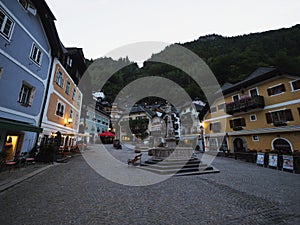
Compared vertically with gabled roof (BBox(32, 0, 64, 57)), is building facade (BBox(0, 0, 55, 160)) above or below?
below

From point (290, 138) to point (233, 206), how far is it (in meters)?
14.8

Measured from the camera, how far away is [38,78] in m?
9.84

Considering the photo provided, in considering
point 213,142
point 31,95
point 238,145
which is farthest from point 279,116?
point 31,95

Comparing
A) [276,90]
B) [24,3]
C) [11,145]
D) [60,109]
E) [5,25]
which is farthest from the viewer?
[276,90]

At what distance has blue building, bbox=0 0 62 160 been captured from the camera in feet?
23.8

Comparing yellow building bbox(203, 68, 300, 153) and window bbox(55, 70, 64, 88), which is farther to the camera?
yellow building bbox(203, 68, 300, 153)

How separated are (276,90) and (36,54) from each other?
22.3 m

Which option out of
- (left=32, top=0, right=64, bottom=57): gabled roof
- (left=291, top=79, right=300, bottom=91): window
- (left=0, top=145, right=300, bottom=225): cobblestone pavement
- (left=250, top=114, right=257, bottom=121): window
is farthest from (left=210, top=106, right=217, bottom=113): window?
(left=32, top=0, right=64, bottom=57): gabled roof

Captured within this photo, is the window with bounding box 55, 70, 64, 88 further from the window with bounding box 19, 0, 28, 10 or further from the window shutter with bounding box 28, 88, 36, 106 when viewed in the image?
the window with bounding box 19, 0, 28, 10

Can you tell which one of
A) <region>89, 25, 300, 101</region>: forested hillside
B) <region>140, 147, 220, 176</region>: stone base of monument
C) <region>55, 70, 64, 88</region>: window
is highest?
<region>89, 25, 300, 101</region>: forested hillside

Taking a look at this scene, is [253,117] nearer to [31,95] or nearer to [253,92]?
[253,92]

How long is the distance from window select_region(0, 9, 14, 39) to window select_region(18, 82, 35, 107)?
2.83 meters

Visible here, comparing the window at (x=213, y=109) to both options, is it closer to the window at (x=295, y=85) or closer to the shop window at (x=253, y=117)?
the shop window at (x=253, y=117)

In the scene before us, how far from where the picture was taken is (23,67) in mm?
8383
